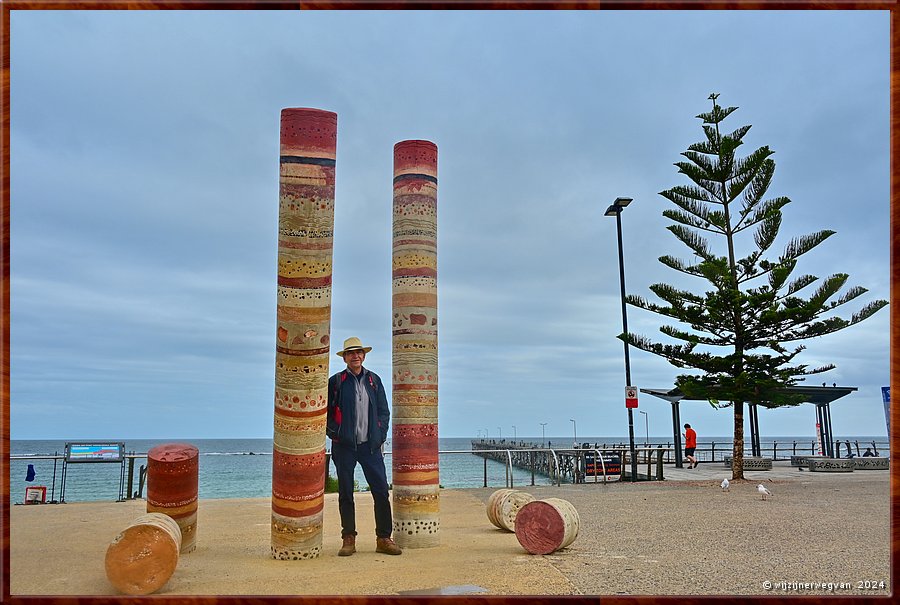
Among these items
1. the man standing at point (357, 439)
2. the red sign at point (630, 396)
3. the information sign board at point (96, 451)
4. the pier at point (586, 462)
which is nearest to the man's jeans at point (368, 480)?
the man standing at point (357, 439)

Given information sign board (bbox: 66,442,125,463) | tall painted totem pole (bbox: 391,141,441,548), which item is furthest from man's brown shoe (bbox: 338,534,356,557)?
information sign board (bbox: 66,442,125,463)

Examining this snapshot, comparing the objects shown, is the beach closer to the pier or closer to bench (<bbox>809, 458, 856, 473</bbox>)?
the pier

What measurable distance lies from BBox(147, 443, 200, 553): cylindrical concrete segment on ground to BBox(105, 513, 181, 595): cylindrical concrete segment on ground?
1476mm

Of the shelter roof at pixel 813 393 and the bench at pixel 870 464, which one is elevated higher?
the shelter roof at pixel 813 393

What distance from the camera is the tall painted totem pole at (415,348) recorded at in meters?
6.82

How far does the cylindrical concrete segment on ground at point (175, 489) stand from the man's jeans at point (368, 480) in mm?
1333

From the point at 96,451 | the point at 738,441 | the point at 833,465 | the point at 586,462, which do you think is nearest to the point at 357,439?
the point at 96,451

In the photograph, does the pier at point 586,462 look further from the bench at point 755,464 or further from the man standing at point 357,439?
the man standing at point 357,439

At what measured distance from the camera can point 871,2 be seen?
3.51 meters

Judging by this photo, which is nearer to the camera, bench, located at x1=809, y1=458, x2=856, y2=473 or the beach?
the beach

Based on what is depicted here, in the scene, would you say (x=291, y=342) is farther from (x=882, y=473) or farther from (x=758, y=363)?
(x=882, y=473)

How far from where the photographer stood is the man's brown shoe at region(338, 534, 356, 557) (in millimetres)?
6242

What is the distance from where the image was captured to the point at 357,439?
6383 millimetres

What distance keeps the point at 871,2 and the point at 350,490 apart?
16.6ft
